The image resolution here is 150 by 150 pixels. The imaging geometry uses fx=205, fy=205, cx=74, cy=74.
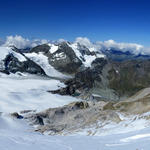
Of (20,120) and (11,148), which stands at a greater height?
(11,148)

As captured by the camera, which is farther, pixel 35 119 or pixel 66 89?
pixel 66 89

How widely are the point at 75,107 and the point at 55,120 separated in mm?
12868

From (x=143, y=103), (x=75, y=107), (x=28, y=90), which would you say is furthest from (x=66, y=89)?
(x=143, y=103)

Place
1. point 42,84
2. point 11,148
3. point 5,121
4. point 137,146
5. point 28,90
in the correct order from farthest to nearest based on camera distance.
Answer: point 42,84 < point 28,90 < point 5,121 < point 11,148 < point 137,146

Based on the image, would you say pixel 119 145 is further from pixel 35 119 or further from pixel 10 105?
pixel 10 105

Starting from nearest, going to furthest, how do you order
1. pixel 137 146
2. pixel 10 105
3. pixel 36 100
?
pixel 137 146
pixel 10 105
pixel 36 100

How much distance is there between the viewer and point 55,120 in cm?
8975

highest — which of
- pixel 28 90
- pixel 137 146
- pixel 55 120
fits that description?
pixel 137 146

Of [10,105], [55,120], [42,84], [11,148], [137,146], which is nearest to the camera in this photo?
[137,146]

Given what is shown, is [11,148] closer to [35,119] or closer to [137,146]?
[137,146]

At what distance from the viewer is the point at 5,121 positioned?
2805 inches

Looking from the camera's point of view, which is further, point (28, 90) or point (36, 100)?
point (28, 90)

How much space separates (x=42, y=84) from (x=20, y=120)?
76.4 m

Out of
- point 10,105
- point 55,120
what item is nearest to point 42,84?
point 10,105
